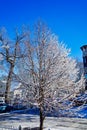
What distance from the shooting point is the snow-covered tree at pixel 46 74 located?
13.2m

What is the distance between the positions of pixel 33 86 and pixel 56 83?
1231mm

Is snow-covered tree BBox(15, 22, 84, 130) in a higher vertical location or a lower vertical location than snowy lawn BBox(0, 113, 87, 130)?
higher

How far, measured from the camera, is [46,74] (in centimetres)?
1330

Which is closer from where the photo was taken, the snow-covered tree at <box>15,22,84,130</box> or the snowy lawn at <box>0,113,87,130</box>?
the snow-covered tree at <box>15,22,84,130</box>

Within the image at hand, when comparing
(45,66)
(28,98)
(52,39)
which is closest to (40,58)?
(45,66)

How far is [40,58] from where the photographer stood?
1349cm

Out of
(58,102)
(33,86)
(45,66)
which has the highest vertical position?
(45,66)

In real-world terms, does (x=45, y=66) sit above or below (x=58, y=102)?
above

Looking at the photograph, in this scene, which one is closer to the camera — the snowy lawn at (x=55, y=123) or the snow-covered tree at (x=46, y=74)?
the snow-covered tree at (x=46, y=74)

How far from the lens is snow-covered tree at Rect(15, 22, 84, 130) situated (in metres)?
13.2

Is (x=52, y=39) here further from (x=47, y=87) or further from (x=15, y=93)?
(x=15, y=93)

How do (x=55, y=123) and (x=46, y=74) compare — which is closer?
(x=46, y=74)

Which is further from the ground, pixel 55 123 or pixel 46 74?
pixel 46 74

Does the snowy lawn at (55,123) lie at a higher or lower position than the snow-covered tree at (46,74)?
lower
